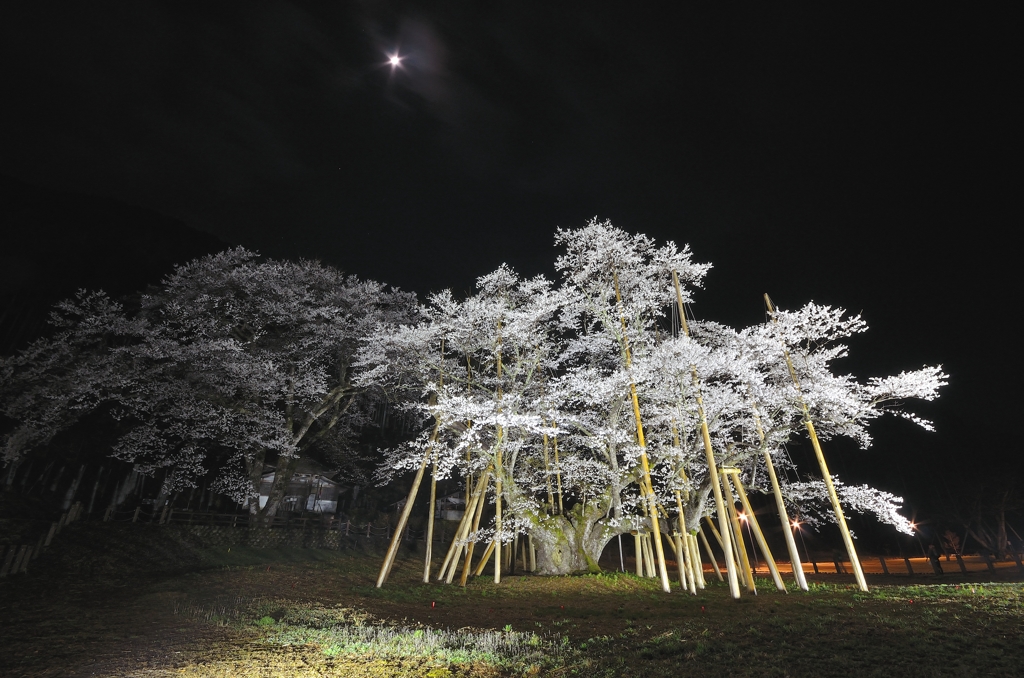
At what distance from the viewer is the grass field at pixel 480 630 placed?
5.37 metres

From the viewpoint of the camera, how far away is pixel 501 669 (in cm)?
546

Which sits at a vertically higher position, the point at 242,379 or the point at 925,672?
the point at 242,379

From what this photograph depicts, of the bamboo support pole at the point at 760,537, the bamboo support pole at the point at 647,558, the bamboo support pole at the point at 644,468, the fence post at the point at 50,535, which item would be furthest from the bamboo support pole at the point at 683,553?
the fence post at the point at 50,535

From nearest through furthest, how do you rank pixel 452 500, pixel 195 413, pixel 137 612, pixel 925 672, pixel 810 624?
pixel 925 672
pixel 810 624
pixel 137 612
pixel 195 413
pixel 452 500

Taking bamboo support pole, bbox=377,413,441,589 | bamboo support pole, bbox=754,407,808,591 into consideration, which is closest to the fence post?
bamboo support pole, bbox=377,413,441,589

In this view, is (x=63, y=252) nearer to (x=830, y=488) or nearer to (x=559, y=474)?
(x=559, y=474)

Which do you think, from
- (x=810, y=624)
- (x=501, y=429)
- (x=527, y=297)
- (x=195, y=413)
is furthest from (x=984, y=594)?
(x=195, y=413)

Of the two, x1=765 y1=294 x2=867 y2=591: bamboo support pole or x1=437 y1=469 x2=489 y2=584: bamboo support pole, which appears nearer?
x1=765 y1=294 x2=867 y2=591: bamboo support pole

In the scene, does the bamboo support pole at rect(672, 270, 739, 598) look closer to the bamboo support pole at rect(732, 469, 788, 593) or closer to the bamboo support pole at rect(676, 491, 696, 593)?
the bamboo support pole at rect(732, 469, 788, 593)

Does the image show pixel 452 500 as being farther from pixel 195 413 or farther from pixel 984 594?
pixel 984 594

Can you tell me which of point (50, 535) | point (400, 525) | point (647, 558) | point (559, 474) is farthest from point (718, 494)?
point (50, 535)

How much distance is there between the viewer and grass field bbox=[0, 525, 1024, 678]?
17.6ft

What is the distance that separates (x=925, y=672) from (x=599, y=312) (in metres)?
11.6

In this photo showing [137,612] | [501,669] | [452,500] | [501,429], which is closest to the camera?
[501,669]
